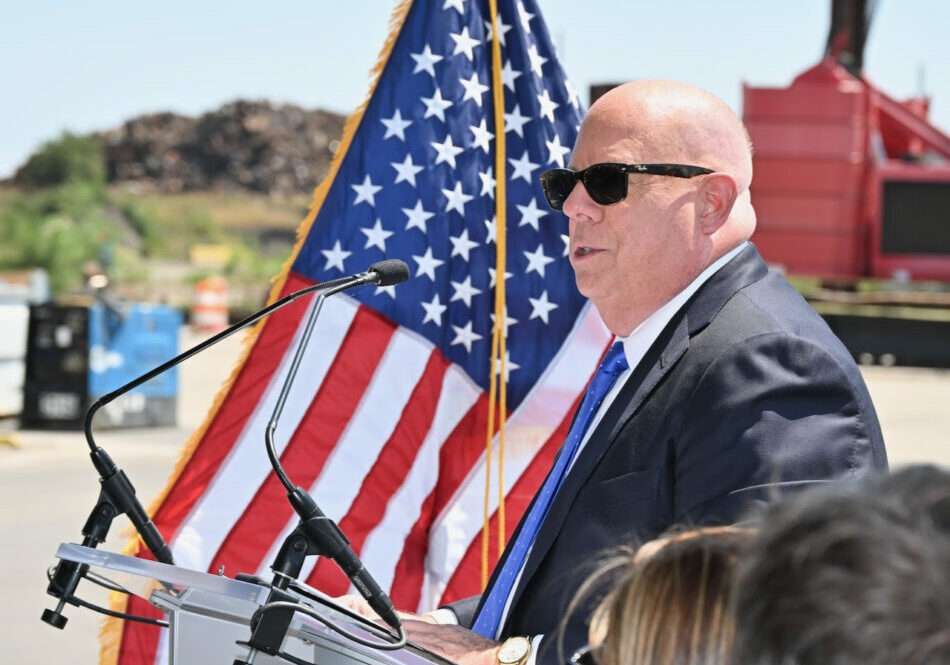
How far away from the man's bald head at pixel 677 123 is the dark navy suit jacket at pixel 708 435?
8.2 inches

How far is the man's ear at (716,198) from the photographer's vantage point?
Result: 2.06 meters

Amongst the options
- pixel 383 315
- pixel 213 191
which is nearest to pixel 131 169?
pixel 213 191

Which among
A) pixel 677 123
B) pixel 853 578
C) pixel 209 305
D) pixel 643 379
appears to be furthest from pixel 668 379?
pixel 209 305

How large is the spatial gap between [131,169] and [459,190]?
108809mm

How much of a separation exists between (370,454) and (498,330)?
45 cm

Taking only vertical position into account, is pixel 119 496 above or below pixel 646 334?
below

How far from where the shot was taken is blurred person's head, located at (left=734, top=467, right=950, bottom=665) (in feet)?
2.32

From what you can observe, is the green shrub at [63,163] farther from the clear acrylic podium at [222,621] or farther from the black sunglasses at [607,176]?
the clear acrylic podium at [222,621]

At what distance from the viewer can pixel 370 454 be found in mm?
3059

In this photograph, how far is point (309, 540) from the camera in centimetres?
162

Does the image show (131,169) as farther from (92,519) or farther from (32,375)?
(92,519)

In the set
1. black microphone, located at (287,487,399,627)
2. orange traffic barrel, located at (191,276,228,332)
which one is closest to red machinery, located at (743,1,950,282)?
orange traffic barrel, located at (191,276,228,332)

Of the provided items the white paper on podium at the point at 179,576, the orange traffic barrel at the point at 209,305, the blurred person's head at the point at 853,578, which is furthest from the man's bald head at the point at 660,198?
the orange traffic barrel at the point at 209,305

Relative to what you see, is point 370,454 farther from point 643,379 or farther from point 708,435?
point 708,435
